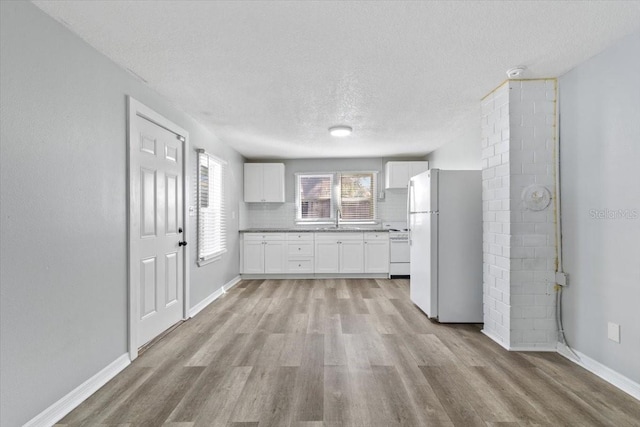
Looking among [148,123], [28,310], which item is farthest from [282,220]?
[28,310]

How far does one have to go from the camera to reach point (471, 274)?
3428mm

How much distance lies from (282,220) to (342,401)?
184 inches

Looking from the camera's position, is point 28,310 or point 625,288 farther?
point 625,288

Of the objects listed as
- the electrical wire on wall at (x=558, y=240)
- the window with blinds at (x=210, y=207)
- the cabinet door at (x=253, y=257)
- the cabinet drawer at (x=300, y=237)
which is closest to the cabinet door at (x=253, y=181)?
the cabinet door at (x=253, y=257)

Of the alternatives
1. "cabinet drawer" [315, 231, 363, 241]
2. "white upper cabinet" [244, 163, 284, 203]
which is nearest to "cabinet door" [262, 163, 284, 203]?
"white upper cabinet" [244, 163, 284, 203]

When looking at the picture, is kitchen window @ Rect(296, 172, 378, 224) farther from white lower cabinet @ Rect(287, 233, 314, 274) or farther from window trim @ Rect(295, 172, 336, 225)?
white lower cabinet @ Rect(287, 233, 314, 274)

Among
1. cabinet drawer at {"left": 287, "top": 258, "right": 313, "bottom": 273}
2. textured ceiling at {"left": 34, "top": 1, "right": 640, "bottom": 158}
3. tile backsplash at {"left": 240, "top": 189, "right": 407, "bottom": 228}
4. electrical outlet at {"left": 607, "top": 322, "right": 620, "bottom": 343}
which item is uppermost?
textured ceiling at {"left": 34, "top": 1, "right": 640, "bottom": 158}

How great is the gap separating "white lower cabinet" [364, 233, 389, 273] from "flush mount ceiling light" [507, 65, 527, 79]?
3.46 m

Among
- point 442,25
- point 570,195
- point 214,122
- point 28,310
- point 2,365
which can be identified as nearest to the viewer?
point 2,365

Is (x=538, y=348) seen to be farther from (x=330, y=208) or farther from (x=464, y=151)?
(x=330, y=208)

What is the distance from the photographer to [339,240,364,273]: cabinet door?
5.69 metres

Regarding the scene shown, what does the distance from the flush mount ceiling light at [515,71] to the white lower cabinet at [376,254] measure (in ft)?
11.3

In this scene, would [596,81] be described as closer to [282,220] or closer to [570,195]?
[570,195]

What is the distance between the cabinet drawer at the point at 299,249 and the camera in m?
5.71
